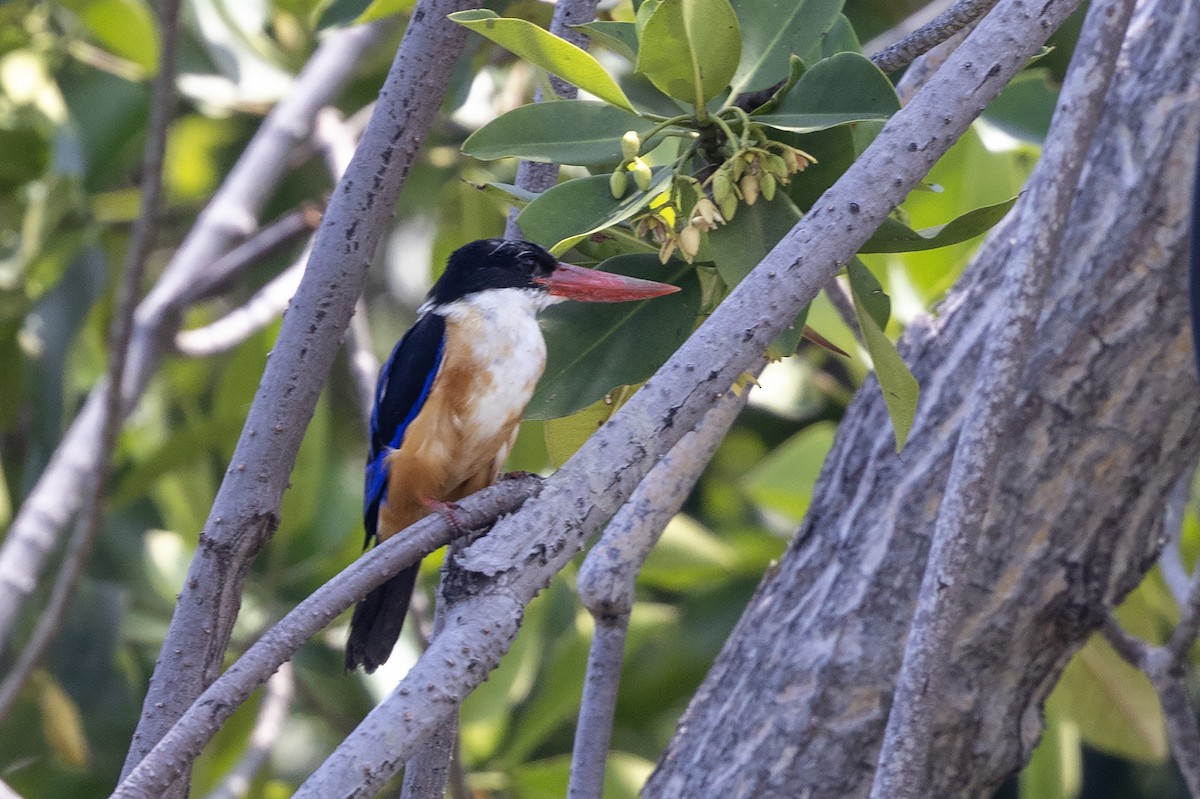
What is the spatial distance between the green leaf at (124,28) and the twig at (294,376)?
2.37 meters

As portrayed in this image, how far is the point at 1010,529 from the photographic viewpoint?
224cm

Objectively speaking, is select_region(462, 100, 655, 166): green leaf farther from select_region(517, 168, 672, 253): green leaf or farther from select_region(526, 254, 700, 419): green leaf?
select_region(526, 254, 700, 419): green leaf

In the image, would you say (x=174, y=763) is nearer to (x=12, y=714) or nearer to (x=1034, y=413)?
(x=1034, y=413)

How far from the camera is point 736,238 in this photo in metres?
1.59

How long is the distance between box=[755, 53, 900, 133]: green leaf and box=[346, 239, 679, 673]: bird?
0.73 m

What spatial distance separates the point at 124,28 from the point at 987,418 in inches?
114

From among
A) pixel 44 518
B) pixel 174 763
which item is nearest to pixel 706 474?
pixel 44 518

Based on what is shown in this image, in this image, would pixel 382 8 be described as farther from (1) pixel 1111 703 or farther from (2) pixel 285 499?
(1) pixel 1111 703

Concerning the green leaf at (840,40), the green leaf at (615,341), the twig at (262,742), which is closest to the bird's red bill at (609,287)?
the green leaf at (615,341)

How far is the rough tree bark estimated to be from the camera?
2182mm

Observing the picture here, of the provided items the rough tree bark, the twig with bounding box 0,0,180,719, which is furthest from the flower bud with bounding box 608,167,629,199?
the twig with bounding box 0,0,180,719

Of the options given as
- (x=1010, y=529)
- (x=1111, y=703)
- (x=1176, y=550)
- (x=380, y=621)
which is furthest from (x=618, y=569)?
(x=1176, y=550)

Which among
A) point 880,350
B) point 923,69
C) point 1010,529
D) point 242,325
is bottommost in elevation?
point 880,350

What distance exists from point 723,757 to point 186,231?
3.37 meters
